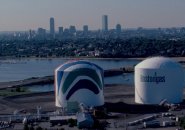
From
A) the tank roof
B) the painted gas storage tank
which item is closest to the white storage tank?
the tank roof

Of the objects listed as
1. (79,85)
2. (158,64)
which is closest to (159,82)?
(158,64)

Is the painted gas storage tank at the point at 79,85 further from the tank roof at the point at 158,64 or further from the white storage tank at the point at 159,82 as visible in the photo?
the tank roof at the point at 158,64

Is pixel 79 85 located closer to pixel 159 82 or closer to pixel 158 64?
pixel 159 82

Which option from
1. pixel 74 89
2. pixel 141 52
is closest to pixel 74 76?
pixel 74 89

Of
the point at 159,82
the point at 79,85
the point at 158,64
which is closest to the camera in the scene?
the point at 79,85

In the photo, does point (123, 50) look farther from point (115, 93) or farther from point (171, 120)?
point (171, 120)

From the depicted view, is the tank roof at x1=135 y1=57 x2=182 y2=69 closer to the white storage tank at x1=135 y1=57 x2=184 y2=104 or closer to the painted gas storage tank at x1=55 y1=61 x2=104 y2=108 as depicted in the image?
the white storage tank at x1=135 y1=57 x2=184 y2=104
